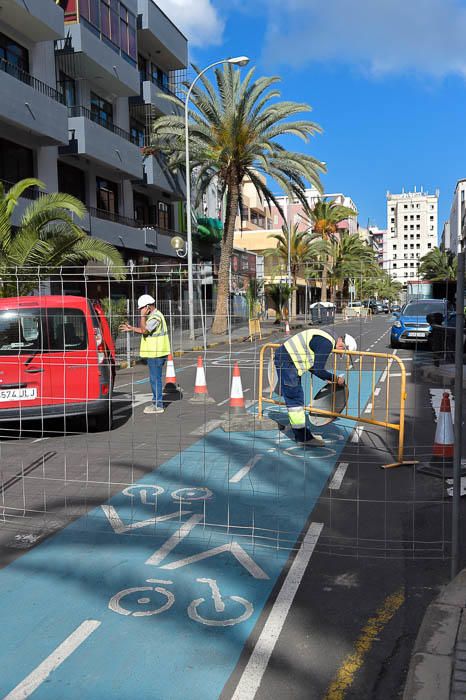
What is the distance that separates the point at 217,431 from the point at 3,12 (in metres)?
16.8

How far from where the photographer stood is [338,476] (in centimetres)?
634

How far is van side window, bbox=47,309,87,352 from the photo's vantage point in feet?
25.6

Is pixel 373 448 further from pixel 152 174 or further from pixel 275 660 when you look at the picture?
pixel 152 174

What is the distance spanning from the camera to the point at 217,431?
8.38 meters

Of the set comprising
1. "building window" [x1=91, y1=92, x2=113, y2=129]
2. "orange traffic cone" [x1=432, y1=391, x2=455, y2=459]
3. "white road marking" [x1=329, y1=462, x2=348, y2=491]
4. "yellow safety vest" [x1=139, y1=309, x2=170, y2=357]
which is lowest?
"white road marking" [x1=329, y1=462, x2=348, y2=491]

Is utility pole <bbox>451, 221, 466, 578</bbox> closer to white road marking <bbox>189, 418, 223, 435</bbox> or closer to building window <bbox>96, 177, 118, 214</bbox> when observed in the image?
white road marking <bbox>189, 418, 223, 435</bbox>

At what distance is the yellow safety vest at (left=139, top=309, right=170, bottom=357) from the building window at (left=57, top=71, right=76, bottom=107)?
667 inches

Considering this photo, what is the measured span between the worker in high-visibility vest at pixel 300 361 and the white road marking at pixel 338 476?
0.57m

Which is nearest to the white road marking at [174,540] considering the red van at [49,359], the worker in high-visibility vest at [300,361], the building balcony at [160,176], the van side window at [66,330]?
the worker in high-visibility vest at [300,361]

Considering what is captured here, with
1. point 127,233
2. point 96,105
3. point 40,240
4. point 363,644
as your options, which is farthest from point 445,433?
point 96,105

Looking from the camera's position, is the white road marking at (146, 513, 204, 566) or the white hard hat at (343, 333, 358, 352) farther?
the white hard hat at (343, 333, 358, 352)

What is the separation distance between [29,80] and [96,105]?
17.0 ft

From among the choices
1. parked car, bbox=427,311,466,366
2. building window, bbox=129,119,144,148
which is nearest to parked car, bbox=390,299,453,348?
parked car, bbox=427,311,466,366

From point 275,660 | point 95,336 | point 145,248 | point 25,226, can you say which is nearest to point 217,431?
point 95,336
